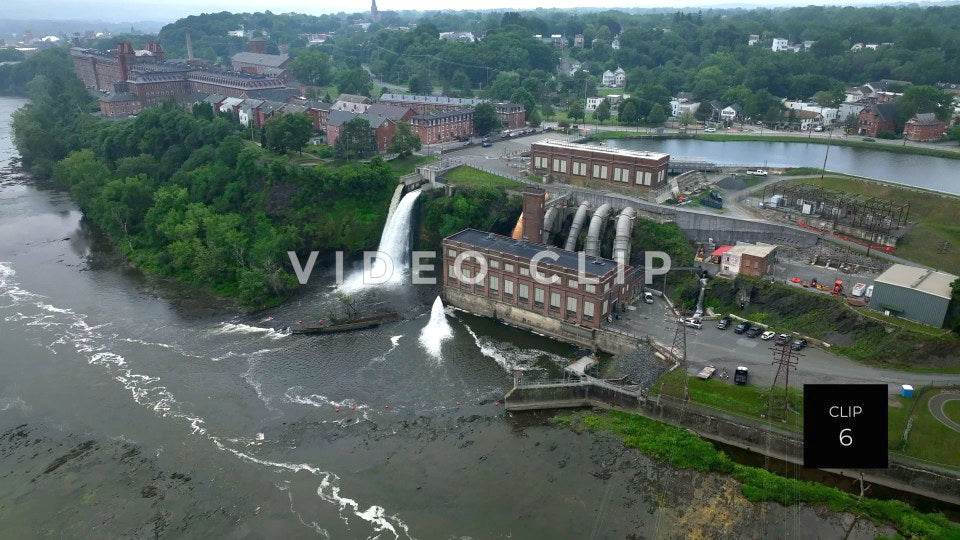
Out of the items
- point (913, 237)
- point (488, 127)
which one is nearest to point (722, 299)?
point (913, 237)

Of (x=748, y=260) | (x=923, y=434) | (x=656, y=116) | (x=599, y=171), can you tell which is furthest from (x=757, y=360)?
(x=656, y=116)

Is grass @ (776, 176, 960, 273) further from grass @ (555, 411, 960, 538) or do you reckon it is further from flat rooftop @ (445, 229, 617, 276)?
grass @ (555, 411, 960, 538)

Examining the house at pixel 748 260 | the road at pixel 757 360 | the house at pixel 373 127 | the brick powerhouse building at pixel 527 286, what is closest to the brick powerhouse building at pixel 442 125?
the house at pixel 373 127

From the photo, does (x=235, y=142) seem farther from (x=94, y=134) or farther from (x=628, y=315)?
(x=628, y=315)

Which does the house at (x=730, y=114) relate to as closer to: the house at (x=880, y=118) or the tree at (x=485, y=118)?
the house at (x=880, y=118)

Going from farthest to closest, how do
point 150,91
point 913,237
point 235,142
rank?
1. point 150,91
2. point 235,142
3. point 913,237

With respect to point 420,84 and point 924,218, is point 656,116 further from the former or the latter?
point 924,218
